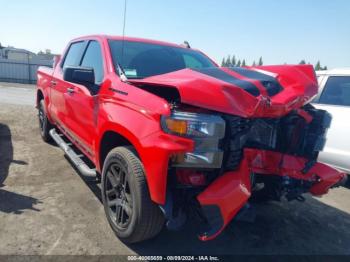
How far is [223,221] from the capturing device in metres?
2.11

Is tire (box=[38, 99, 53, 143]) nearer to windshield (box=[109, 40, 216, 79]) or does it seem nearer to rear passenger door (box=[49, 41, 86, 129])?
rear passenger door (box=[49, 41, 86, 129])

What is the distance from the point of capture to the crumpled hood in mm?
2119

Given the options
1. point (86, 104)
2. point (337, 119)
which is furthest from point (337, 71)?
point (86, 104)

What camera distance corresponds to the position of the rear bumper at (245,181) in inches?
83.3

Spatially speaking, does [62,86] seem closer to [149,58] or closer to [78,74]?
[78,74]

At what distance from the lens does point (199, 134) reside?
2154mm

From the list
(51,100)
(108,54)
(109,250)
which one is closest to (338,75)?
(108,54)

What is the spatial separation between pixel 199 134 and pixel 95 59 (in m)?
2.07

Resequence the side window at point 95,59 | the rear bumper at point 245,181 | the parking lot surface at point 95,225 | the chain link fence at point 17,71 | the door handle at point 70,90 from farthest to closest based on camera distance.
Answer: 1. the chain link fence at point 17,71
2. the door handle at point 70,90
3. the side window at point 95,59
4. the parking lot surface at point 95,225
5. the rear bumper at point 245,181

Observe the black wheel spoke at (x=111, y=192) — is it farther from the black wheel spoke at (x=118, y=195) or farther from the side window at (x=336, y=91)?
the side window at (x=336, y=91)

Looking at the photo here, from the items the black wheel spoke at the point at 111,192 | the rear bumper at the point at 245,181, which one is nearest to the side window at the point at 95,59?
the black wheel spoke at the point at 111,192

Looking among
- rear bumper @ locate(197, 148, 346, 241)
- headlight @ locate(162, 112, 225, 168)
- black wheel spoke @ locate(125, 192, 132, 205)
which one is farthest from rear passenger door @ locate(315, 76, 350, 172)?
black wheel spoke @ locate(125, 192, 132, 205)

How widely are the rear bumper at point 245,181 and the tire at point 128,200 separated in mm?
482

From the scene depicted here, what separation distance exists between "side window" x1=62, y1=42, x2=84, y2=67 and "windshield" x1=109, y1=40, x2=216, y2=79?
103cm
